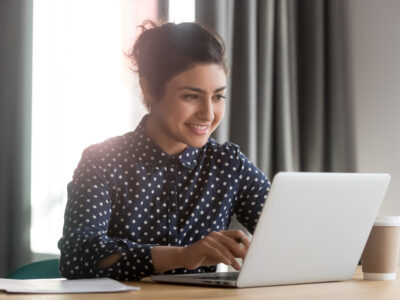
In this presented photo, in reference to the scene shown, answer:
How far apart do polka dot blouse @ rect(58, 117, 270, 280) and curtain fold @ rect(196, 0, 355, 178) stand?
3.03 feet

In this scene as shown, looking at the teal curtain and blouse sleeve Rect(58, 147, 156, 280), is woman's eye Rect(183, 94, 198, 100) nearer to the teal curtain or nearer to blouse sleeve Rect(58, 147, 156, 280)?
blouse sleeve Rect(58, 147, 156, 280)

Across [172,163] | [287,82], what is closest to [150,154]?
[172,163]

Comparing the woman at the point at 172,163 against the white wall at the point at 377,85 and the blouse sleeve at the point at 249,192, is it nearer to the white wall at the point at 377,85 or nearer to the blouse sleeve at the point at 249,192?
the blouse sleeve at the point at 249,192

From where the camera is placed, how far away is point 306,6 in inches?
125

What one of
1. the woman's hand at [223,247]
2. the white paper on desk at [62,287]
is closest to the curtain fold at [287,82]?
the woman's hand at [223,247]

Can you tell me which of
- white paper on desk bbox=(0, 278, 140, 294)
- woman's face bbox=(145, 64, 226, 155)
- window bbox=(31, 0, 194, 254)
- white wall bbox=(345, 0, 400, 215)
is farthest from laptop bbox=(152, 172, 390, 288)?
white wall bbox=(345, 0, 400, 215)

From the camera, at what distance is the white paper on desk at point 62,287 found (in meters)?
1.12

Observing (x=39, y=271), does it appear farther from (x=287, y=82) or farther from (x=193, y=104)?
(x=287, y=82)

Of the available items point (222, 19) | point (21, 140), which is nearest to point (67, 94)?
point (21, 140)

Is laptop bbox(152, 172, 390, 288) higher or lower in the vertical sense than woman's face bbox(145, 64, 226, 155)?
lower

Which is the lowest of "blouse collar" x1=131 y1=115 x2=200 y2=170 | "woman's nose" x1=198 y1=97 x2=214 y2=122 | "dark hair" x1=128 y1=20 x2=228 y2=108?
"blouse collar" x1=131 y1=115 x2=200 y2=170

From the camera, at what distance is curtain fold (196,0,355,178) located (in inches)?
116

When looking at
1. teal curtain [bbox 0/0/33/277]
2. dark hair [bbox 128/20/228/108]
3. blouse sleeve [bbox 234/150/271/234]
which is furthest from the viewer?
teal curtain [bbox 0/0/33/277]

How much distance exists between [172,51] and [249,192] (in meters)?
0.46
